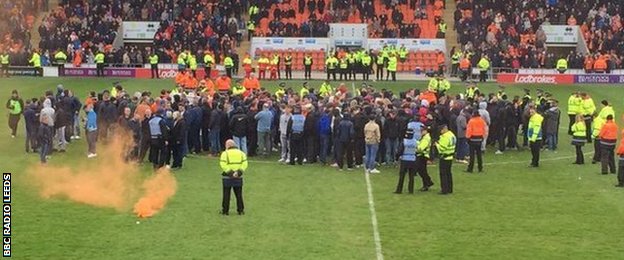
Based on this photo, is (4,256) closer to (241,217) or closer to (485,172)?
(241,217)

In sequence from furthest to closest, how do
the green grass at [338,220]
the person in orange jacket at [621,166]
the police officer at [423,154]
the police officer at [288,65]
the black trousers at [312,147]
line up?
the police officer at [288,65] < the black trousers at [312,147] < the person in orange jacket at [621,166] < the police officer at [423,154] < the green grass at [338,220]

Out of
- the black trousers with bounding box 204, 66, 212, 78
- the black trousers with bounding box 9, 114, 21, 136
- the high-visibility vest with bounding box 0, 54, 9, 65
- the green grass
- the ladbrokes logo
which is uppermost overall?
the high-visibility vest with bounding box 0, 54, 9, 65

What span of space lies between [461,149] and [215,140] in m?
7.16

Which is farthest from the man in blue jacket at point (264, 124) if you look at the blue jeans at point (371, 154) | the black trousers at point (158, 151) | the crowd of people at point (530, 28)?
the crowd of people at point (530, 28)

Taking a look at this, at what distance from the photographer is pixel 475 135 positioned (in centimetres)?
2714

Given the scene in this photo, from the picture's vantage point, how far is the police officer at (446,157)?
24.1 metres

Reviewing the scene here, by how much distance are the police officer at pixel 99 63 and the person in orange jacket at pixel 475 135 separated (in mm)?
27946

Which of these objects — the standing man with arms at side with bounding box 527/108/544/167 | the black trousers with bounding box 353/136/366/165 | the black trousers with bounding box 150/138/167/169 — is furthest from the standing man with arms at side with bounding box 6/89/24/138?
the standing man with arms at side with bounding box 527/108/544/167

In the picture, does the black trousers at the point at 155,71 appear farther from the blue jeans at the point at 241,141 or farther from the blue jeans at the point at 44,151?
the blue jeans at the point at 44,151

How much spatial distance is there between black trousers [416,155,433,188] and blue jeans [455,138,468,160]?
15.2 feet

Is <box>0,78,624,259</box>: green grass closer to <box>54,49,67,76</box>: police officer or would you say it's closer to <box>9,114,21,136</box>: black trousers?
<box>9,114,21,136</box>: black trousers

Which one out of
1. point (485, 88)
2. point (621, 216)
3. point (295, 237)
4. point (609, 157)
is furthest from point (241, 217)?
point (485, 88)

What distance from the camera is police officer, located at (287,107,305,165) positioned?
28328 millimetres

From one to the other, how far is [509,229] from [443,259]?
2.96 metres
